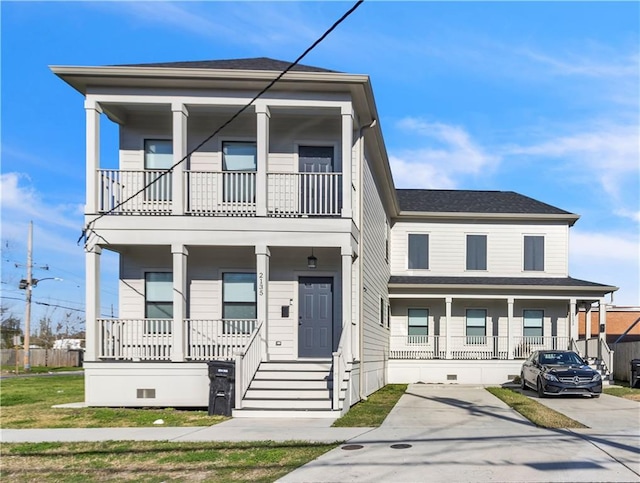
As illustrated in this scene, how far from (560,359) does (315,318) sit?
7.82 meters

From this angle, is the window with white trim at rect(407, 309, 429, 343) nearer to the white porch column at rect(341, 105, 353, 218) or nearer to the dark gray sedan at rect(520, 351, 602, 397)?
the dark gray sedan at rect(520, 351, 602, 397)

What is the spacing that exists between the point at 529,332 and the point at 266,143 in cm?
1593

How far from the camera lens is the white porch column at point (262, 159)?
13.0 metres

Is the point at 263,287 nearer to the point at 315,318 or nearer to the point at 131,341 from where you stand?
the point at 315,318

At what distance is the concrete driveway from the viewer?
6492mm

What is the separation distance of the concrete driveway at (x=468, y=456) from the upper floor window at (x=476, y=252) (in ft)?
48.2

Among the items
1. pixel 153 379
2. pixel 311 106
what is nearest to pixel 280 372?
pixel 153 379

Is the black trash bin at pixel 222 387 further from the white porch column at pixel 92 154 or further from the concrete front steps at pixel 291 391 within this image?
the white porch column at pixel 92 154

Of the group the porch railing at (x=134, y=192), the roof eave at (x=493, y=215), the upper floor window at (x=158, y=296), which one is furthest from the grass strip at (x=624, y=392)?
the porch railing at (x=134, y=192)

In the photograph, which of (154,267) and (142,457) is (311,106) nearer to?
(154,267)

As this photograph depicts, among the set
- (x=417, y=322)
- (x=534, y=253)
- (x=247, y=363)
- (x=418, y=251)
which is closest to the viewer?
(x=247, y=363)

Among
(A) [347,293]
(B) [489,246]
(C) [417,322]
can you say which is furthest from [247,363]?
(B) [489,246]

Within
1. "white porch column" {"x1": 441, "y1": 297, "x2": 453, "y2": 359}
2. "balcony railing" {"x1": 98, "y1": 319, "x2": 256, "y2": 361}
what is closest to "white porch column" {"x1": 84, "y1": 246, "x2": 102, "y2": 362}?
"balcony railing" {"x1": 98, "y1": 319, "x2": 256, "y2": 361}

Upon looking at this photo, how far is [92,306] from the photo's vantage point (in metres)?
13.0
